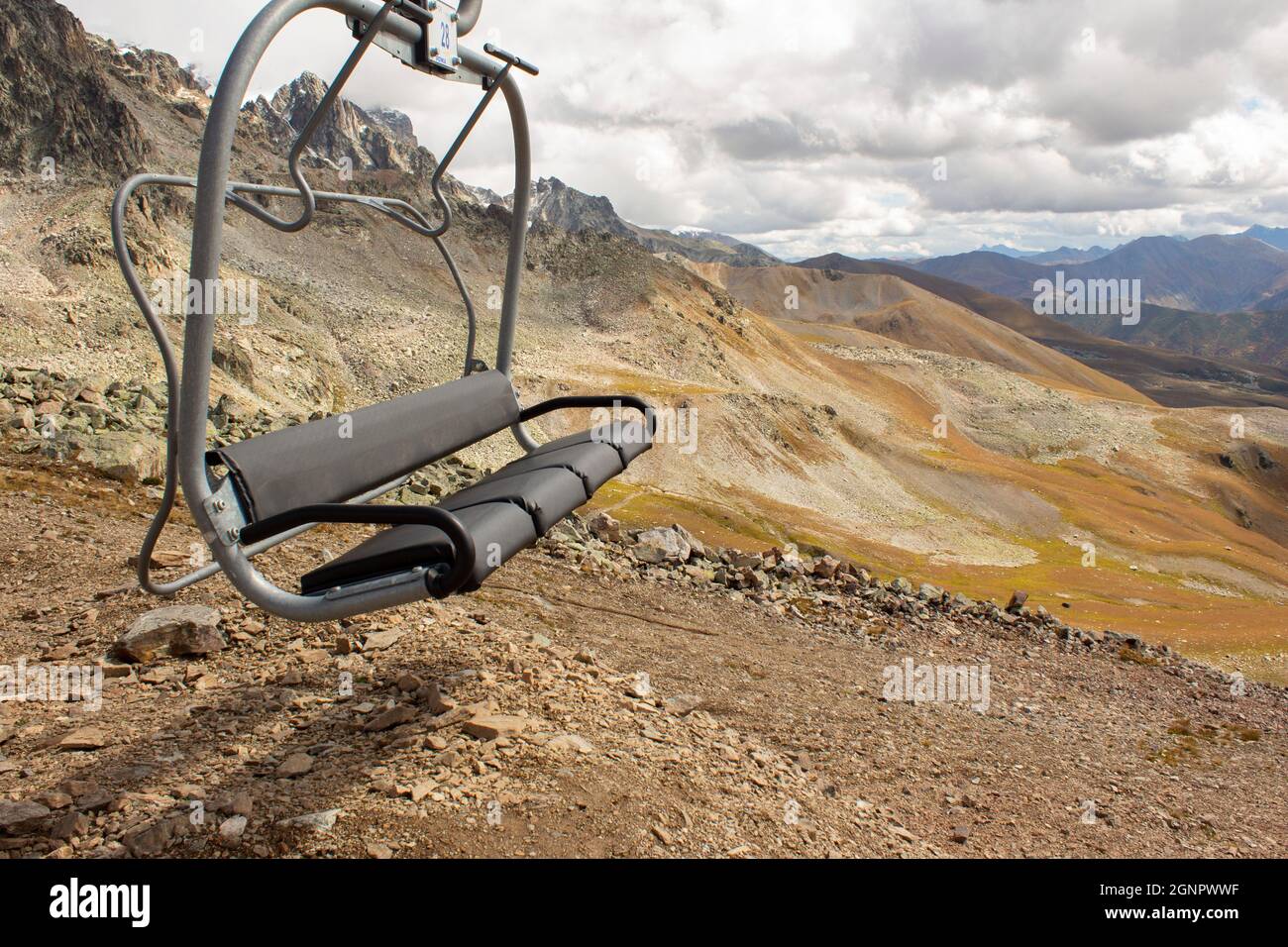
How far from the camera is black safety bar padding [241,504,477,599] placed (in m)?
3.74

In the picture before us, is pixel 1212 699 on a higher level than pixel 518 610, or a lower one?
lower

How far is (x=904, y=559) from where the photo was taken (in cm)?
3828

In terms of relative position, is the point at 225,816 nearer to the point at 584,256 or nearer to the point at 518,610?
the point at 518,610

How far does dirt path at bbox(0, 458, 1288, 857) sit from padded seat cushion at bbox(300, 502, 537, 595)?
5.07 ft

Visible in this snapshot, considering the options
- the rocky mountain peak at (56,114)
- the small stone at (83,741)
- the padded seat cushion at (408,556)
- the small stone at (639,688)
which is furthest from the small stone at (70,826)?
the rocky mountain peak at (56,114)

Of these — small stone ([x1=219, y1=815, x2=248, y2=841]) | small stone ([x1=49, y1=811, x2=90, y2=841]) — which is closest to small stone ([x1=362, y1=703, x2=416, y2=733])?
small stone ([x1=219, y1=815, x2=248, y2=841])

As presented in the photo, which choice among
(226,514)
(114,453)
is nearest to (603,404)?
(226,514)

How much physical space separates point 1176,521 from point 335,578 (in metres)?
76.0

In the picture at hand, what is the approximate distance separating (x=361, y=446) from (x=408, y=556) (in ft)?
5.53

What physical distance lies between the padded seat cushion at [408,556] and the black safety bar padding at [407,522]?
2.6 inches

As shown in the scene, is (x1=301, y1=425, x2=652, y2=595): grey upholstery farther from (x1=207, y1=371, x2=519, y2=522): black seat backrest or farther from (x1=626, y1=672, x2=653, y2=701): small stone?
(x1=626, y1=672, x2=653, y2=701): small stone

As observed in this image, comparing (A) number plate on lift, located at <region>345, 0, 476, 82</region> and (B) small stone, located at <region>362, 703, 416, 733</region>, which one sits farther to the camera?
(B) small stone, located at <region>362, 703, 416, 733</region>

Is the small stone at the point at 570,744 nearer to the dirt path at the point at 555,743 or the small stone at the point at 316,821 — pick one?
the dirt path at the point at 555,743
